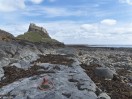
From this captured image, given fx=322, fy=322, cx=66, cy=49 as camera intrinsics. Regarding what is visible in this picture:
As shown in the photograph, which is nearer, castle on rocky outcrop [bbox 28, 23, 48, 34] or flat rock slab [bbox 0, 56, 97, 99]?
flat rock slab [bbox 0, 56, 97, 99]

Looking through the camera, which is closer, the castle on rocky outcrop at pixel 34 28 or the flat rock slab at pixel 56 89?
the flat rock slab at pixel 56 89

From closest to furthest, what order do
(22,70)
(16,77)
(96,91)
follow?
(96,91), (16,77), (22,70)

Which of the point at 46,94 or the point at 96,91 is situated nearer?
the point at 46,94

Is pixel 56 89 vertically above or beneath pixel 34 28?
beneath

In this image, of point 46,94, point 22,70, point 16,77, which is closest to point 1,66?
point 22,70

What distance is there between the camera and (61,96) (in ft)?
35.9

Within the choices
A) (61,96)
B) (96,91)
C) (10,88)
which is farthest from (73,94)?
(10,88)

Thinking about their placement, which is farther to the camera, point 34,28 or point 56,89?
point 34,28

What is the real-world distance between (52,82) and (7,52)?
11.7 metres

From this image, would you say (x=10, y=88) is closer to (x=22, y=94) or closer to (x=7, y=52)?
(x=22, y=94)

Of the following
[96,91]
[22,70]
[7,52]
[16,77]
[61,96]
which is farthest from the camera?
[7,52]

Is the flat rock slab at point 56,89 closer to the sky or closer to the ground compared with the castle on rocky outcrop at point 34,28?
closer to the ground

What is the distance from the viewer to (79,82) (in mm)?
12633

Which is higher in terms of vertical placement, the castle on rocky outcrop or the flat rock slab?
the castle on rocky outcrop
